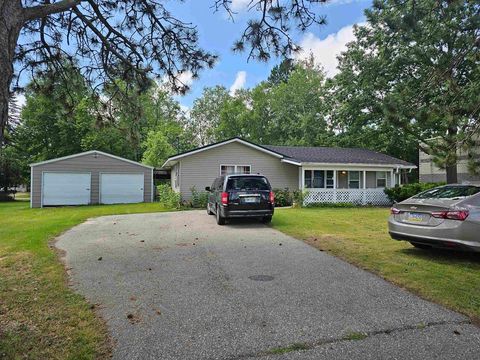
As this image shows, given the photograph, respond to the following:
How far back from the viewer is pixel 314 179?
73.5 feet

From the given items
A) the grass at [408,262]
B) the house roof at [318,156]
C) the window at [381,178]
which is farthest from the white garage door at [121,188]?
the grass at [408,262]

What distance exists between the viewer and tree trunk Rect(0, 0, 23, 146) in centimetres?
329

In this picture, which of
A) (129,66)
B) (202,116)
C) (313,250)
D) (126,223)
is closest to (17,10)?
(129,66)

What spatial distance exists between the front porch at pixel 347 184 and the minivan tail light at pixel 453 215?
1367 cm

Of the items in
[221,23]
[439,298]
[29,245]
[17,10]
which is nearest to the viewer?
[17,10]

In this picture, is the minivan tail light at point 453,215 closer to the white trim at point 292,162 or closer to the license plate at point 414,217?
the license plate at point 414,217

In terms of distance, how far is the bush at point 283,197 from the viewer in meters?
20.6

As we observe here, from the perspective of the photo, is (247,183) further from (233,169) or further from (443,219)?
(233,169)

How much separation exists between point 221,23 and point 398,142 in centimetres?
2483

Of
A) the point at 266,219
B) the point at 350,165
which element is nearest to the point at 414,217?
the point at 266,219

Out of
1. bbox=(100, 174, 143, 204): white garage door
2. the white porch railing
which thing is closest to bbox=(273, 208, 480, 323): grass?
the white porch railing

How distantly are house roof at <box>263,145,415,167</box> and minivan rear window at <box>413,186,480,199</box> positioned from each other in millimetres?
13277

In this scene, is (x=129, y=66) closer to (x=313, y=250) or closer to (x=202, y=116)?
(x=313, y=250)

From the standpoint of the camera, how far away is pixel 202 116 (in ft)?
177
